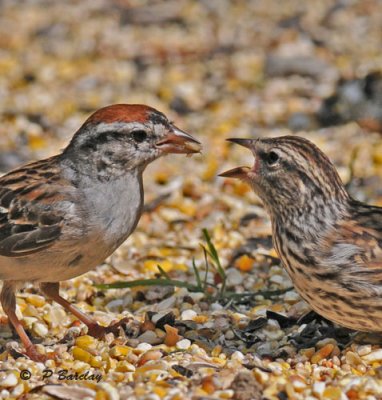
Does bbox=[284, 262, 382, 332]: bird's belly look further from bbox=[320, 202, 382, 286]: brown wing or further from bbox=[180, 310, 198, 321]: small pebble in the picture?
bbox=[180, 310, 198, 321]: small pebble

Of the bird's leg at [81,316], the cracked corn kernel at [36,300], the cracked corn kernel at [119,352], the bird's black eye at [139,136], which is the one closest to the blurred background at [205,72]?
the cracked corn kernel at [36,300]

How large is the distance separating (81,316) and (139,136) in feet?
3.48

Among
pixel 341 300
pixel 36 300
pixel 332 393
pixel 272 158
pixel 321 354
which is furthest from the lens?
pixel 36 300

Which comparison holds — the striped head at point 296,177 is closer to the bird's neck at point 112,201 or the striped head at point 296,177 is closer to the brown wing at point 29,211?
the bird's neck at point 112,201

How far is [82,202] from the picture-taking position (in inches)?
202

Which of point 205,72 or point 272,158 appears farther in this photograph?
point 205,72

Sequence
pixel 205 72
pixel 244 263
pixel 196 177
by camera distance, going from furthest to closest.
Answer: pixel 205 72, pixel 196 177, pixel 244 263

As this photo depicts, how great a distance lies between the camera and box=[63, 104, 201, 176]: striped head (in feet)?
17.0

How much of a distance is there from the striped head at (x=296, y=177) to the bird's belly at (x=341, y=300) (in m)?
0.40

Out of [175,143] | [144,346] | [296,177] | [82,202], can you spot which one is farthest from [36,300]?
[296,177]

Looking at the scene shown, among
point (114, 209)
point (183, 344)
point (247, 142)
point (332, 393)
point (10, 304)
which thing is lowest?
point (332, 393)

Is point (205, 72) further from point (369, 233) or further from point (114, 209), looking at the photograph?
point (369, 233)

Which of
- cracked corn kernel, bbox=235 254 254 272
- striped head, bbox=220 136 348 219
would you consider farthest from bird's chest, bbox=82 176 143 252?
cracked corn kernel, bbox=235 254 254 272

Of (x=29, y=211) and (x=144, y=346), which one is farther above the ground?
(x=29, y=211)
